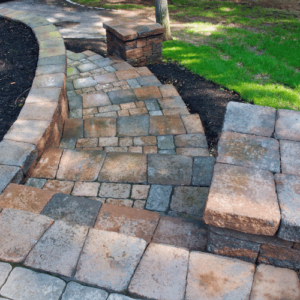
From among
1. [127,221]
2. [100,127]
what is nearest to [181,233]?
[127,221]

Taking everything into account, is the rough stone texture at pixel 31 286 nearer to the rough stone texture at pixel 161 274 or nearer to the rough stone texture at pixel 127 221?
the rough stone texture at pixel 161 274

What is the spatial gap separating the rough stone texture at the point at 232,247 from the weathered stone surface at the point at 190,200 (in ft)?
2.08

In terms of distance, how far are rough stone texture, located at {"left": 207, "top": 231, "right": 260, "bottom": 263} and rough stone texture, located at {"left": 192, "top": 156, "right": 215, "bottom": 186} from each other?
1.05 metres

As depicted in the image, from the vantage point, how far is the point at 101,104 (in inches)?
188

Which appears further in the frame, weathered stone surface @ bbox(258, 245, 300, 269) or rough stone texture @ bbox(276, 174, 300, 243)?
weathered stone surface @ bbox(258, 245, 300, 269)

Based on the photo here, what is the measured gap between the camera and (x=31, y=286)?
1.70 m

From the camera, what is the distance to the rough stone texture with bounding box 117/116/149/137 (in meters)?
3.99

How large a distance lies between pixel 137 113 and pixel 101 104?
673 millimetres

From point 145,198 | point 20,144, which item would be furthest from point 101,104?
point 145,198

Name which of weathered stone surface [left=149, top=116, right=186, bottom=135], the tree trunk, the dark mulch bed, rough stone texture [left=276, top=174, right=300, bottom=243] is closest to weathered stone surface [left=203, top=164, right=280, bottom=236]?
rough stone texture [left=276, top=174, right=300, bottom=243]

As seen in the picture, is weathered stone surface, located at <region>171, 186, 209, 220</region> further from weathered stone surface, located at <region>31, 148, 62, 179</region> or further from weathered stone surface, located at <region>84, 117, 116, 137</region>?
weathered stone surface, located at <region>84, 117, 116, 137</region>

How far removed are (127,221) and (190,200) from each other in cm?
70

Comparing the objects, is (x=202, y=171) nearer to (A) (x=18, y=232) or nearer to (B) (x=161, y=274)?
(B) (x=161, y=274)

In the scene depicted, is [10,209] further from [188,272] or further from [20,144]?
[188,272]
